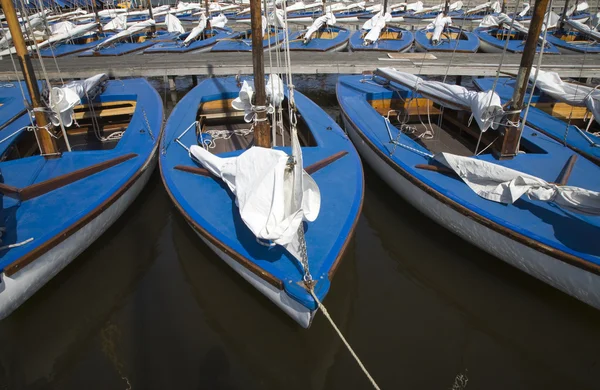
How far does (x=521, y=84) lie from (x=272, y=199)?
472 cm

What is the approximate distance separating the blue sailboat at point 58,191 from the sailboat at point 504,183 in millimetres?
4597

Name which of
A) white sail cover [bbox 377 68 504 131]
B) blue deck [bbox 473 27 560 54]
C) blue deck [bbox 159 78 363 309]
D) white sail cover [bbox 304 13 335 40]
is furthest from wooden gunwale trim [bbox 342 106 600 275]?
blue deck [bbox 473 27 560 54]

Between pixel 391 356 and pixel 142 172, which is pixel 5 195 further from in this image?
pixel 391 356

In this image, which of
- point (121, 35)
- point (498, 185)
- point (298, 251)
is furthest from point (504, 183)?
point (121, 35)

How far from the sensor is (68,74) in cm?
1279

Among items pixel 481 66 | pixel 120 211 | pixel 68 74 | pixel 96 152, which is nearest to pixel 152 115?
pixel 96 152

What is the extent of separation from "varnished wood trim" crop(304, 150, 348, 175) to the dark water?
160cm

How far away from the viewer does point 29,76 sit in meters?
5.81

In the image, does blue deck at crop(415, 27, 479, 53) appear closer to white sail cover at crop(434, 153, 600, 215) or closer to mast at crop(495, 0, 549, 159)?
mast at crop(495, 0, 549, 159)

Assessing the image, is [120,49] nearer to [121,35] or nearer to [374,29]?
[121,35]

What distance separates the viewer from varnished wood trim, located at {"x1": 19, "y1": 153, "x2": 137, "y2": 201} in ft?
17.7

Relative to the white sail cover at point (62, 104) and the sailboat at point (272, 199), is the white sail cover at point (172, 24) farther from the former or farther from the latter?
the white sail cover at point (62, 104)

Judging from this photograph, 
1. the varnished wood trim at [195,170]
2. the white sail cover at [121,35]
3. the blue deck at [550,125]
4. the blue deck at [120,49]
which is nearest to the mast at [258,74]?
the varnished wood trim at [195,170]

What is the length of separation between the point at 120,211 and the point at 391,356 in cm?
494
